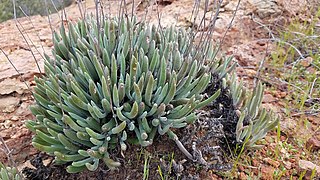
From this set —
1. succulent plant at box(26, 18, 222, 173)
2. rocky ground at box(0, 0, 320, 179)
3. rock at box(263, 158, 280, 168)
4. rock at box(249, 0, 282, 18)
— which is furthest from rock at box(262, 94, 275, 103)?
rock at box(249, 0, 282, 18)

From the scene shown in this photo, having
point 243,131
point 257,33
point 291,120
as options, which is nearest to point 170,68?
point 243,131

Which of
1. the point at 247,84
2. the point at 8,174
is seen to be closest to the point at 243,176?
the point at 247,84

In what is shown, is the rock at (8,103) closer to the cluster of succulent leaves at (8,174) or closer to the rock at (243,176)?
the cluster of succulent leaves at (8,174)

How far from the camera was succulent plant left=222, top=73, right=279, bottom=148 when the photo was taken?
2324 mm

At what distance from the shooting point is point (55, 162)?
2246mm

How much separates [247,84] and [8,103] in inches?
75.1

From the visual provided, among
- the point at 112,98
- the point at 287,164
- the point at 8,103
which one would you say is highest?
the point at 112,98

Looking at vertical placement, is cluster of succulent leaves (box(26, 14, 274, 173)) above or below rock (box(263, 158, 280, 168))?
above

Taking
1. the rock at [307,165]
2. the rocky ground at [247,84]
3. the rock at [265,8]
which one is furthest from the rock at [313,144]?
the rock at [265,8]

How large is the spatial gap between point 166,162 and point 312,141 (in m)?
Result: 1.04

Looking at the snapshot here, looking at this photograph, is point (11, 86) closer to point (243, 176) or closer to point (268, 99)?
point (243, 176)

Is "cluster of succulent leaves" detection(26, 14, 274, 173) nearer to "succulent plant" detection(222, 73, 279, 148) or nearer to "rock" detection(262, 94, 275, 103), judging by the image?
"succulent plant" detection(222, 73, 279, 148)

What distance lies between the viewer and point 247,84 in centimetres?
315

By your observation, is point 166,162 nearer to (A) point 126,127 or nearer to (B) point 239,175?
(A) point 126,127
